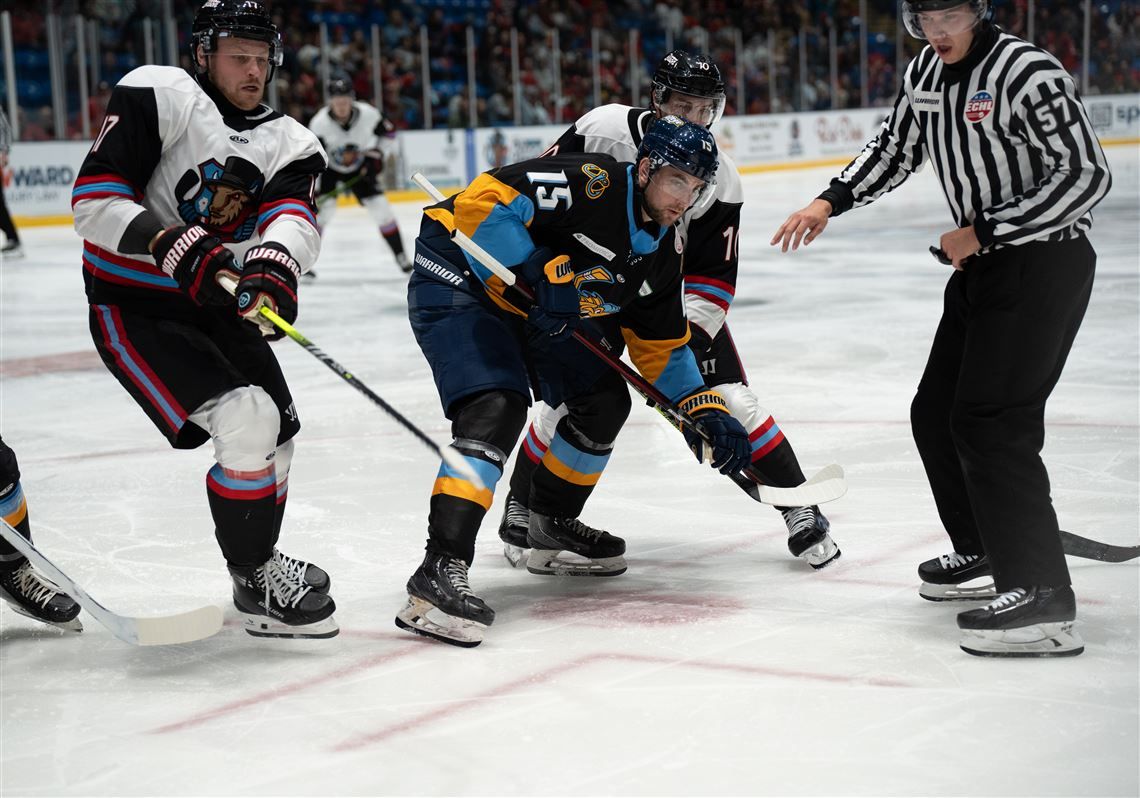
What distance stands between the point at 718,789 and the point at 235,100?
146 centimetres

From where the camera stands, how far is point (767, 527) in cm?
331

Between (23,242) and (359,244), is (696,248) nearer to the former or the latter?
(359,244)

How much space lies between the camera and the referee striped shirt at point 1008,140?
2271 mm

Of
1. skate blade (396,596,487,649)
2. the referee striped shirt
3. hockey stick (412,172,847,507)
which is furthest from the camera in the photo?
hockey stick (412,172,847,507)

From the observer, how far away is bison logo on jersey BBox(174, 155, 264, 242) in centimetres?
252

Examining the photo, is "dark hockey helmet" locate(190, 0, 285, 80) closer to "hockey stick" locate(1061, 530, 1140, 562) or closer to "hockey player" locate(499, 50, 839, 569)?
"hockey player" locate(499, 50, 839, 569)

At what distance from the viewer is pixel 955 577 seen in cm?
273

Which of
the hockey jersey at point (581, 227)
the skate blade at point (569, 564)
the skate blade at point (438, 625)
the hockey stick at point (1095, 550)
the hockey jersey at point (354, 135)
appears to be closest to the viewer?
the skate blade at point (438, 625)

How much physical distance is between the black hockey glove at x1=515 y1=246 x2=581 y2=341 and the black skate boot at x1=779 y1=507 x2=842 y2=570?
68 cm

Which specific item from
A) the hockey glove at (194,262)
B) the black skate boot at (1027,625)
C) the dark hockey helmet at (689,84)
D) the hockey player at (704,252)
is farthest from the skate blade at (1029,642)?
the hockey glove at (194,262)

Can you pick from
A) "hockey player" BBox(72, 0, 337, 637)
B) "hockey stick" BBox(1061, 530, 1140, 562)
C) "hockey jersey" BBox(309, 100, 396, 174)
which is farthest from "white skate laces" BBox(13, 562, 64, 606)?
"hockey jersey" BBox(309, 100, 396, 174)

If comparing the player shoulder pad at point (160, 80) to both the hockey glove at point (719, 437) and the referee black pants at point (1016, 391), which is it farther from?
the referee black pants at point (1016, 391)

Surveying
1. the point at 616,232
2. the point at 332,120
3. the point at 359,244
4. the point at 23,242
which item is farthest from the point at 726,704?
the point at 23,242

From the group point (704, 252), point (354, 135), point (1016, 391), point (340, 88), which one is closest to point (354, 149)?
point (354, 135)
